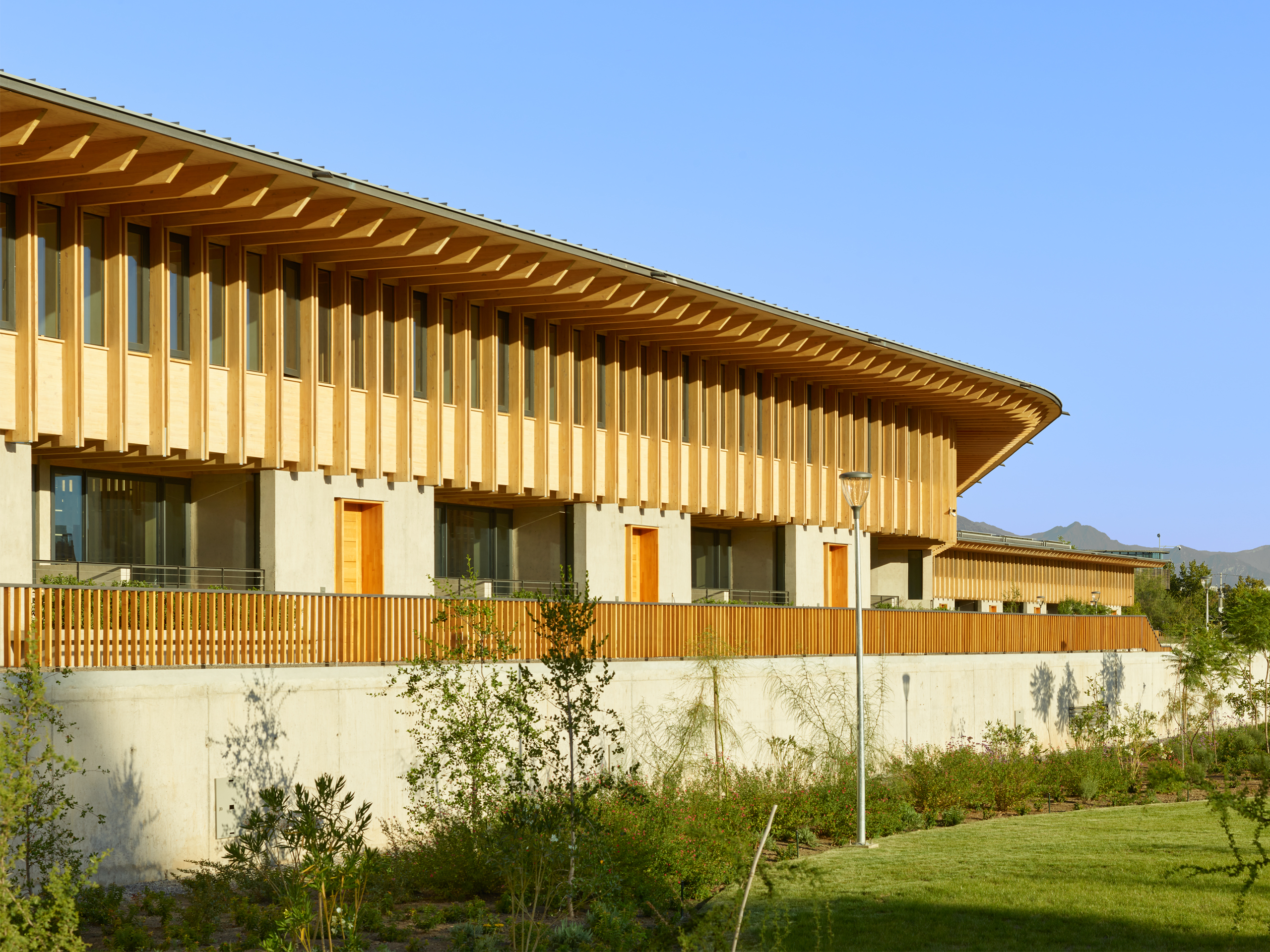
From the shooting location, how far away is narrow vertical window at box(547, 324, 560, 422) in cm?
2852

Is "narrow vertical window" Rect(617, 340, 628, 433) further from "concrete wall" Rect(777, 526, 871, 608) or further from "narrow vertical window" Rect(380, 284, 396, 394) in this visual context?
"concrete wall" Rect(777, 526, 871, 608)

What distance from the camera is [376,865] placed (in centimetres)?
1251

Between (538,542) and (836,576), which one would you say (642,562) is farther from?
(836,576)

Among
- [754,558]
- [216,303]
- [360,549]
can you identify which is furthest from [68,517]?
[754,558]

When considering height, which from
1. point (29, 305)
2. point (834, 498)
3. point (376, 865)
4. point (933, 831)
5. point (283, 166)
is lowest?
point (933, 831)

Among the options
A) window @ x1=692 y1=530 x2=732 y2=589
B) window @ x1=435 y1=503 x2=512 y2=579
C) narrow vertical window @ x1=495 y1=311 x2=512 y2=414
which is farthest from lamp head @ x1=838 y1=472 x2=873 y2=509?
window @ x1=692 y1=530 x2=732 y2=589

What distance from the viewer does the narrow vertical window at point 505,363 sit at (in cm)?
2755

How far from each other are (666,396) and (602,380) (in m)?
2.15

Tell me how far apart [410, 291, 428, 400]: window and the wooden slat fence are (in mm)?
5757

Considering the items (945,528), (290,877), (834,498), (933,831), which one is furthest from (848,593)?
(290,877)

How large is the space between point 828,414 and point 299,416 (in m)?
17.0

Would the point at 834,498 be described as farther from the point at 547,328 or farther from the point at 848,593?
the point at 547,328

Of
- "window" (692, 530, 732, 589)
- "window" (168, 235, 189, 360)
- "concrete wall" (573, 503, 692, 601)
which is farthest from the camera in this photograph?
"window" (692, 530, 732, 589)

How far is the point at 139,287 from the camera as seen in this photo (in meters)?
21.2
